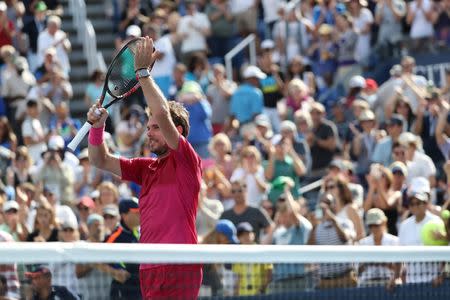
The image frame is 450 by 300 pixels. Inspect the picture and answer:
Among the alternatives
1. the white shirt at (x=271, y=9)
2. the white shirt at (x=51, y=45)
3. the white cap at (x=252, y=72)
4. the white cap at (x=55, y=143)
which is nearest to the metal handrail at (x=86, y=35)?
the white shirt at (x=51, y=45)

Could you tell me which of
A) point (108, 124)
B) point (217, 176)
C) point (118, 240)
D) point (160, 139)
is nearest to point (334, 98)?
point (108, 124)

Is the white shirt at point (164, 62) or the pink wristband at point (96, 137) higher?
the pink wristband at point (96, 137)

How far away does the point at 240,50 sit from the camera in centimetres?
2064

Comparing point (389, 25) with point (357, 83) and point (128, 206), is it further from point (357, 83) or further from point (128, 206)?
point (128, 206)

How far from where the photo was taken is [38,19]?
68.9ft

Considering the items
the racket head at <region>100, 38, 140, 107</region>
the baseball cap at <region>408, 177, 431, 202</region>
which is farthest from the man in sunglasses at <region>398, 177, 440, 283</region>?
the racket head at <region>100, 38, 140, 107</region>

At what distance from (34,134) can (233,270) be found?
36.0 feet

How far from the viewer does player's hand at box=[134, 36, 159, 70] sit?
7.36m

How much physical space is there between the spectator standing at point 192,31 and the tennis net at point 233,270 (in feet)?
43.5

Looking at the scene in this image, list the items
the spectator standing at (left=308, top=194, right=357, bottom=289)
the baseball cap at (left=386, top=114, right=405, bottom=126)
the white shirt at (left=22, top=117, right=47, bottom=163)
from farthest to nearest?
the white shirt at (left=22, top=117, right=47, bottom=163)
the baseball cap at (left=386, top=114, right=405, bottom=126)
the spectator standing at (left=308, top=194, right=357, bottom=289)

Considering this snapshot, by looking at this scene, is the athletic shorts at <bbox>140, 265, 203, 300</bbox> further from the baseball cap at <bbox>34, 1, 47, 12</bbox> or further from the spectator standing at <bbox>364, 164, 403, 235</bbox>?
the baseball cap at <bbox>34, 1, 47, 12</bbox>

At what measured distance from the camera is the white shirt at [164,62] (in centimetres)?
1945

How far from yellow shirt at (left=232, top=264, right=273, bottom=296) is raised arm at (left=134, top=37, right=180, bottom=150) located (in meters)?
0.93

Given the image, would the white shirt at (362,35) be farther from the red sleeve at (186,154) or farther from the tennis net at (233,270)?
the tennis net at (233,270)
